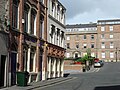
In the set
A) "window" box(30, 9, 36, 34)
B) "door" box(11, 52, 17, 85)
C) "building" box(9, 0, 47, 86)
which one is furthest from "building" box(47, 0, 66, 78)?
"door" box(11, 52, 17, 85)

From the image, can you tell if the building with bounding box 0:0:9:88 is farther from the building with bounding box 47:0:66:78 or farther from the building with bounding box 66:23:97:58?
the building with bounding box 66:23:97:58

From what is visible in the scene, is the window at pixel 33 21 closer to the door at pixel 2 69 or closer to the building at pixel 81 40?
the door at pixel 2 69

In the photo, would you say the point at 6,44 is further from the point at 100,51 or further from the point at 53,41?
the point at 100,51

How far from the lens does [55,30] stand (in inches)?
1471

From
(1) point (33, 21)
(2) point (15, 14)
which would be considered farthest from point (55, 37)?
(2) point (15, 14)

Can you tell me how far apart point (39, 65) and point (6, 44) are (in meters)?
9.32

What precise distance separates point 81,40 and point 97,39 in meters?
5.86

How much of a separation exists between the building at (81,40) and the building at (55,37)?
68831mm

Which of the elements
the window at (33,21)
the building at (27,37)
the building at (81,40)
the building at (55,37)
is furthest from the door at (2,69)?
the building at (81,40)

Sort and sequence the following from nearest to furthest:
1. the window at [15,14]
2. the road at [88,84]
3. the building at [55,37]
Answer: the road at [88,84], the window at [15,14], the building at [55,37]

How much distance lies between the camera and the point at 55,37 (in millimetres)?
37469

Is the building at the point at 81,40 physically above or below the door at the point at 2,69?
above

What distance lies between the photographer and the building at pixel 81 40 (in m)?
111

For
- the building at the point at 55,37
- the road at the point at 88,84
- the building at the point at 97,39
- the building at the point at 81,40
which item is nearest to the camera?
the road at the point at 88,84
